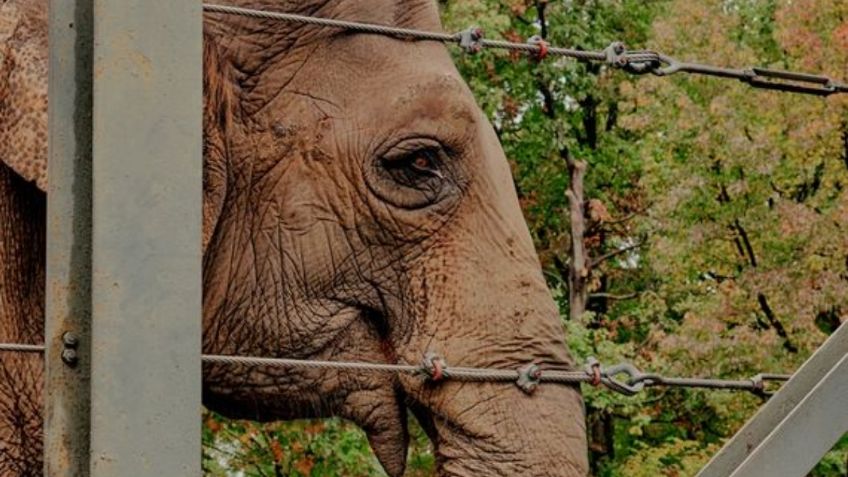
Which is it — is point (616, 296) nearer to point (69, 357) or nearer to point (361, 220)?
point (361, 220)

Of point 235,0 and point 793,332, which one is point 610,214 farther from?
point 235,0

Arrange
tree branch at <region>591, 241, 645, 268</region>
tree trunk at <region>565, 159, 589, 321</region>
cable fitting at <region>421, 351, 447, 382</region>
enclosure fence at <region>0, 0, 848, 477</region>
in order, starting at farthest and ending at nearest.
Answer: tree branch at <region>591, 241, 645, 268</region> < tree trunk at <region>565, 159, 589, 321</region> < cable fitting at <region>421, 351, 447, 382</region> < enclosure fence at <region>0, 0, 848, 477</region>

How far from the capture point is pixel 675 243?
21.2 metres

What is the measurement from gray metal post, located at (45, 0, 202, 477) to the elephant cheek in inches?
69.3

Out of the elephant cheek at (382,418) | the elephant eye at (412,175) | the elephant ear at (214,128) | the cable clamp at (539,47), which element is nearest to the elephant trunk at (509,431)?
the elephant cheek at (382,418)

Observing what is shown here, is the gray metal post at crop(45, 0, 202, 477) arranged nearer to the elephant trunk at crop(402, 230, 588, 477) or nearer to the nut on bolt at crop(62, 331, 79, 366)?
the nut on bolt at crop(62, 331, 79, 366)

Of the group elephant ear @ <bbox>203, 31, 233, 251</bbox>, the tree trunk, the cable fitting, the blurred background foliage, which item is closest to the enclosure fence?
the cable fitting

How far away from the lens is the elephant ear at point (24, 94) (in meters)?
3.58

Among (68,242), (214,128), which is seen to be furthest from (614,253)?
(68,242)

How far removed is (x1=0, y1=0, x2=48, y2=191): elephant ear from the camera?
3.58m

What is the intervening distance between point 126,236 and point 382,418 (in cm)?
185

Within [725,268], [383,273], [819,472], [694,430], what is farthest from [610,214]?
[383,273]

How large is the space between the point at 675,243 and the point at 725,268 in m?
0.67

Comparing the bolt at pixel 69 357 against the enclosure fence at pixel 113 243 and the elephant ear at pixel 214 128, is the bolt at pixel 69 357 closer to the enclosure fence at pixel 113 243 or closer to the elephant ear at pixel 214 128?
the enclosure fence at pixel 113 243
